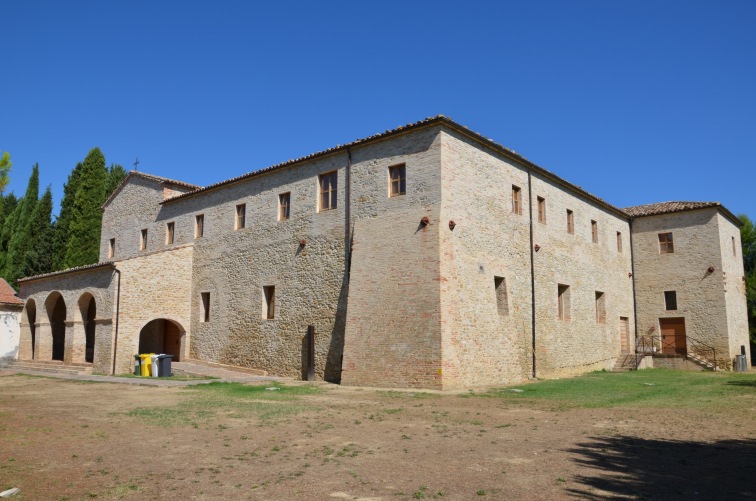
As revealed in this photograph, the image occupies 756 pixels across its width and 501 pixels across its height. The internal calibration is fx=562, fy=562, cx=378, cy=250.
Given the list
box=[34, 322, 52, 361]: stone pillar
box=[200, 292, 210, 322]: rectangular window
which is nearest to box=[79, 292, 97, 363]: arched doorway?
box=[34, 322, 52, 361]: stone pillar

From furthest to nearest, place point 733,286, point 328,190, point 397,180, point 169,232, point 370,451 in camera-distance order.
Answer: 1. point 733,286
2. point 169,232
3. point 328,190
4. point 397,180
5. point 370,451

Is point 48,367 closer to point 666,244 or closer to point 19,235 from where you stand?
point 19,235

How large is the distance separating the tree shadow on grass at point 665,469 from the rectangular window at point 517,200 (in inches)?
518

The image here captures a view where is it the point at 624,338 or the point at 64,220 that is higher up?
the point at 64,220

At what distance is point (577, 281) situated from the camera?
79.7 ft

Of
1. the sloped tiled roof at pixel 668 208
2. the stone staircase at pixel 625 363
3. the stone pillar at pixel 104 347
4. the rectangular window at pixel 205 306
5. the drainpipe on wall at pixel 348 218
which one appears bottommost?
the stone staircase at pixel 625 363

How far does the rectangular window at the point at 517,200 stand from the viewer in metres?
21.0

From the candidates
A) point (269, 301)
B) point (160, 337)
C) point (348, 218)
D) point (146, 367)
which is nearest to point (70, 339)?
point (160, 337)

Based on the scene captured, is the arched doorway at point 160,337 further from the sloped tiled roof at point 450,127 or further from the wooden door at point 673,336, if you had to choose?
the wooden door at point 673,336

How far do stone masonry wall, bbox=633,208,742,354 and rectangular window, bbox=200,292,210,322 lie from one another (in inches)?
844

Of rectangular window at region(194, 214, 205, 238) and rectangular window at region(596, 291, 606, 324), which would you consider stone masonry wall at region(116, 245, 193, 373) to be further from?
rectangular window at region(596, 291, 606, 324)

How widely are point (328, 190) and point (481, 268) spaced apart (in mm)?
6307

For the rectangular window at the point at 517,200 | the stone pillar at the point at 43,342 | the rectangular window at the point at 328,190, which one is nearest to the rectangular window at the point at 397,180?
the rectangular window at the point at 328,190

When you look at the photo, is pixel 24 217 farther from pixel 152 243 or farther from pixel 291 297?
pixel 291 297
